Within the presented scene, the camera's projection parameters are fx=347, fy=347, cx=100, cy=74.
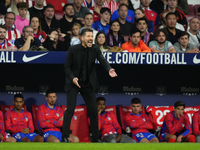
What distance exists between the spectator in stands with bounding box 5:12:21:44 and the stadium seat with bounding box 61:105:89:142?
172 centimetres

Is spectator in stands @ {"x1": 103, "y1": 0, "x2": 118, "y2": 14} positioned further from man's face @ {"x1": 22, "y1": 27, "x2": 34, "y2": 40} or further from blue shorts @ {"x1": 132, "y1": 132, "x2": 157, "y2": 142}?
blue shorts @ {"x1": 132, "y1": 132, "x2": 157, "y2": 142}

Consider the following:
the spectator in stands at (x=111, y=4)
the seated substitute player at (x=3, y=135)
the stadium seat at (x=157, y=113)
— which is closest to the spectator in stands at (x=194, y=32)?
the stadium seat at (x=157, y=113)

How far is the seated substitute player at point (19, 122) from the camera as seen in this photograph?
6.17 m

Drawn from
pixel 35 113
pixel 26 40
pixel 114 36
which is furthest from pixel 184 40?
pixel 35 113

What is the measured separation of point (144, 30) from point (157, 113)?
1.79 meters

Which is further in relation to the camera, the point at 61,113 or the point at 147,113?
the point at 147,113

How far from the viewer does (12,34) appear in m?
7.09

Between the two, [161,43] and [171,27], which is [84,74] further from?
[171,27]

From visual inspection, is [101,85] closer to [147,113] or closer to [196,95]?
[147,113]

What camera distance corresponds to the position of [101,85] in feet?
24.5

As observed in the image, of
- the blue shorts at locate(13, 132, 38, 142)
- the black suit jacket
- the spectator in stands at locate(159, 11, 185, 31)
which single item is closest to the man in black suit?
Result: the black suit jacket

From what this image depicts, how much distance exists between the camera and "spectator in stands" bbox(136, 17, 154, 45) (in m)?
7.40

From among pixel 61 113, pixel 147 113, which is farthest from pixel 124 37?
pixel 61 113

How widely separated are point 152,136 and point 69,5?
334cm
